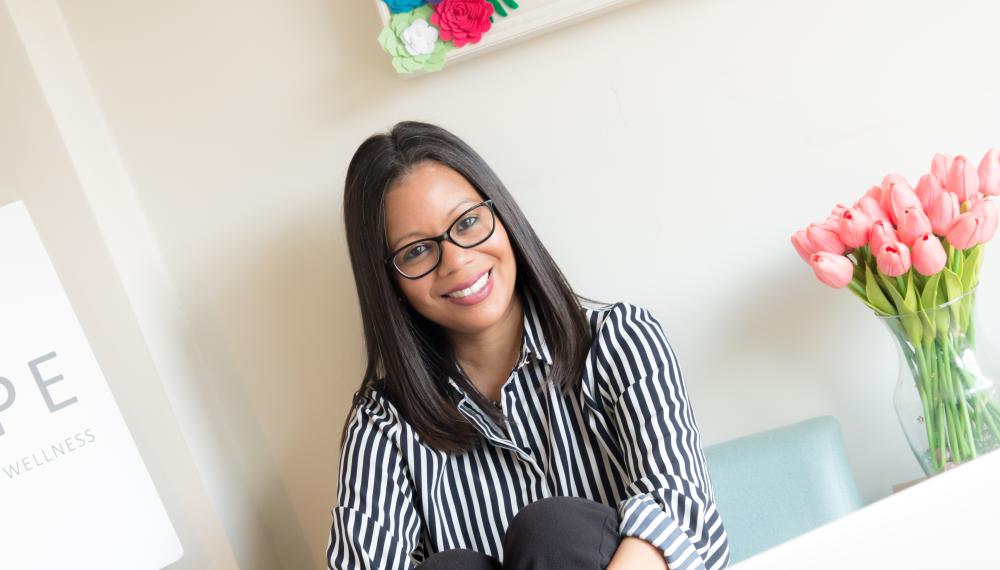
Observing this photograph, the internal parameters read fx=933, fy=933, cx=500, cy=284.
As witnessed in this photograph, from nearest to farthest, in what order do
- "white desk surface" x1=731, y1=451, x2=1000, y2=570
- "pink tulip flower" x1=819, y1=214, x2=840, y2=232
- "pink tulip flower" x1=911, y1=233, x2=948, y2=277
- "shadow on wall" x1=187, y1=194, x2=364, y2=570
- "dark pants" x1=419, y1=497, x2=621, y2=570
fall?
"white desk surface" x1=731, y1=451, x2=1000, y2=570 → "dark pants" x1=419, y1=497, x2=621, y2=570 → "pink tulip flower" x1=911, y1=233, x2=948, y2=277 → "pink tulip flower" x1=819, y1=214, x2=840, y2=232 → "shadow on wall" x1=187, y1=194, x2=364, y2=570

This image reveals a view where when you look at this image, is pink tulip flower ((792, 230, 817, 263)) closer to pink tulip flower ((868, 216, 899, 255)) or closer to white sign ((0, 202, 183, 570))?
pink tulip flower ((868, 216, 899, 255))

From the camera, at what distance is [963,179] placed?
1.39 metres

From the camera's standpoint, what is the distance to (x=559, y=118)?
5.43 ft

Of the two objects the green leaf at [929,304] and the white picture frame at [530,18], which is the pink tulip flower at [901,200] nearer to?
the green leaf at [929,304]

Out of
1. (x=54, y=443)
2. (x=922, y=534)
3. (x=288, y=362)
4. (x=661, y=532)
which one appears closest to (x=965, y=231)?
(x=661, y=532)

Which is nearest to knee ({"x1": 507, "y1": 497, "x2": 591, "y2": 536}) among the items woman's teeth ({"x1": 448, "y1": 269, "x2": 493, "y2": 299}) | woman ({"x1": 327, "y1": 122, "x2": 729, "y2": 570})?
woman ({"x1": 327, "y1": 122, "x2": 729, "y2": 570})

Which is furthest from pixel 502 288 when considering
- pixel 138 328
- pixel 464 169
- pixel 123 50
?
pixel 123 50

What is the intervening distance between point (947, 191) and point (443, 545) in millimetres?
951

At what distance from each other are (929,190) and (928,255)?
120mm

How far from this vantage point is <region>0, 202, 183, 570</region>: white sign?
1421 mm

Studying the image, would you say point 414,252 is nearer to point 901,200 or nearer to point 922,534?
point 901,200

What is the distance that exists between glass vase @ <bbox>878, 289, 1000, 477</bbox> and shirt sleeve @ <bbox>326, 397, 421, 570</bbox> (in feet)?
2.67

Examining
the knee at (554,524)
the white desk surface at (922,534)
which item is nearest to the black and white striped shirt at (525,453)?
the knee at (554,524)

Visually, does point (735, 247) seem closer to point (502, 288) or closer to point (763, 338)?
point (763, 338)
